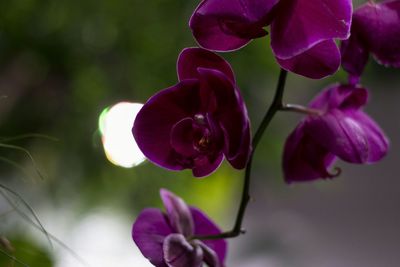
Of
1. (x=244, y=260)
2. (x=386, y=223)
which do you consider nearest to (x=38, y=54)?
(x=244, y=260)

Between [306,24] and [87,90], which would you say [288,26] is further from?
[87,90]

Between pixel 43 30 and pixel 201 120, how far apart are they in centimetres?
35

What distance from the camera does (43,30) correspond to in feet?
1.99

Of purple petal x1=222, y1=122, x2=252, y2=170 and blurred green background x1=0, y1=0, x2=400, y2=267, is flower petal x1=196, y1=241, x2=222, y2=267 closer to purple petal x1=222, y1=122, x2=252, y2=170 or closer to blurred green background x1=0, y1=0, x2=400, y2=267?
purple petal x1=222, y1=122, x2=252, y2=170

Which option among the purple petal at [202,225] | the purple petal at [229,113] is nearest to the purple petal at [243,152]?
the purple petal at [229,113]

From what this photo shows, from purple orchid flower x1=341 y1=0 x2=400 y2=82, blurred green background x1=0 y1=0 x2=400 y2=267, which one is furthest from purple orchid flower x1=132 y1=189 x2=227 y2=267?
blurred green background x1=0 y1=0 x2=400 y2=267

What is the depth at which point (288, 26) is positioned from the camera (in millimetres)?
275

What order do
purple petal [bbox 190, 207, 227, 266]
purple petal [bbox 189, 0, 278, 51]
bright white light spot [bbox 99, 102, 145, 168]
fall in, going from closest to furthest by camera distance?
purple petal [bbox 189, 0, 278, 51], purple petal [bbox 190, 207, 227, 266], bright white light spot [bbox 99, 102, 145, 168]

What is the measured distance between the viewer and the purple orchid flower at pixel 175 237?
11.9 inches

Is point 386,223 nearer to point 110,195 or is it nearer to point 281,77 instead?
point 110,195

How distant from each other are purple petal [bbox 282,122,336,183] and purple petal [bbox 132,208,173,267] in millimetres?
72

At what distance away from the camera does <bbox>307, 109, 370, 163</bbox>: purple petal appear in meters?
0.31

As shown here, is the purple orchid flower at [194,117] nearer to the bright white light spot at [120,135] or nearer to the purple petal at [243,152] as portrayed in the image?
the purple petal at [243,152]

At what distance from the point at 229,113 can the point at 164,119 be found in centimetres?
4
